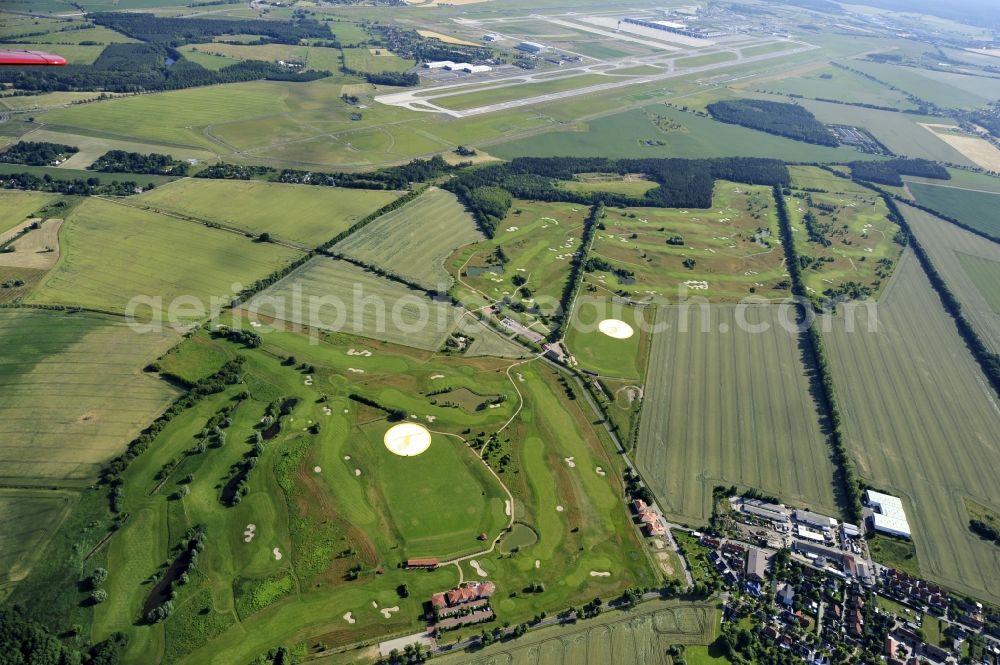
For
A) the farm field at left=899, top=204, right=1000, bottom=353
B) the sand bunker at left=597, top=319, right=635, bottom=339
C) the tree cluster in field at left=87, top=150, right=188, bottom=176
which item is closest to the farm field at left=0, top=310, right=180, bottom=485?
the tree cluster in field at left=87, top=150, right=188, bottom=176

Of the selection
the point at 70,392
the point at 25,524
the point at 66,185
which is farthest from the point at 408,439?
the point at 66,185

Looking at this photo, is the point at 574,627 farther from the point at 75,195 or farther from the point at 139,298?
the point at 75,195

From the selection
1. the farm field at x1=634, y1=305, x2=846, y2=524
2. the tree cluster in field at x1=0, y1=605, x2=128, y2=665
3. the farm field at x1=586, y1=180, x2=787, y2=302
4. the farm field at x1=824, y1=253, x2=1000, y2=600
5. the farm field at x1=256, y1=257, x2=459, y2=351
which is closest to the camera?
the tree cluster in field at x1=0, y1=605, x2=128, y2=665

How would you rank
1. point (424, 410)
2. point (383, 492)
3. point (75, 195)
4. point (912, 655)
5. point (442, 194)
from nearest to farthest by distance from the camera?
point (912, 655)
point (383, 492)
point (424, 410)
point (75, 195)
point (442, 194)

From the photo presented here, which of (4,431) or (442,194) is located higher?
(442,194)

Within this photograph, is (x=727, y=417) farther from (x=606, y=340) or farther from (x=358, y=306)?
(x=358, y=306)

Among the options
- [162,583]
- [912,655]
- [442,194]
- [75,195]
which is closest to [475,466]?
[162,583]

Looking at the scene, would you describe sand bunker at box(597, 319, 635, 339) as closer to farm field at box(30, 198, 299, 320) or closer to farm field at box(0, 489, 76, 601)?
farm field at box(30, 198, 299, 320)
